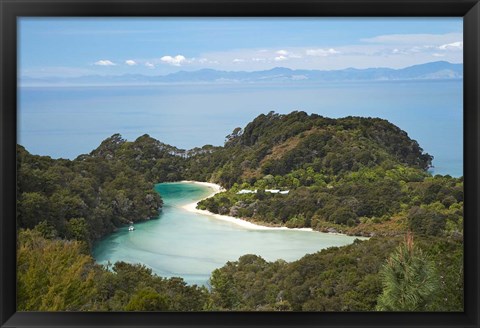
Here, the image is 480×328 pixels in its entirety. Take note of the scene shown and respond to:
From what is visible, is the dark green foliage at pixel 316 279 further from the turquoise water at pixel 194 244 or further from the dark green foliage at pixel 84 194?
the dark green foliage at pixel 84 194

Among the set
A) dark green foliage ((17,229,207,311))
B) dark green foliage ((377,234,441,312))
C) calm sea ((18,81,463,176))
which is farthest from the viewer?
calm sea ((18,81,463,176))

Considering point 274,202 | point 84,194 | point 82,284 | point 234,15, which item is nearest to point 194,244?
point 274,202

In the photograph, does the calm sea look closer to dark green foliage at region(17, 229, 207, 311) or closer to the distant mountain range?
the distant mountain range

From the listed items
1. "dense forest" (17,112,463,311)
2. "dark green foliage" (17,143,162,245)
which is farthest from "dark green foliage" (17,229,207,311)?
"dark green foliage" (17,143,162,245)

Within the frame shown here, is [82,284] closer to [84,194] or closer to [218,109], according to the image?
[84,194]

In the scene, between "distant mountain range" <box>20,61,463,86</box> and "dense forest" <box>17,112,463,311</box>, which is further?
"distant mountain range" <box>20,61,463,86</box>

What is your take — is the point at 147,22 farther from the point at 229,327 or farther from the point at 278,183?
the point at 229,327
